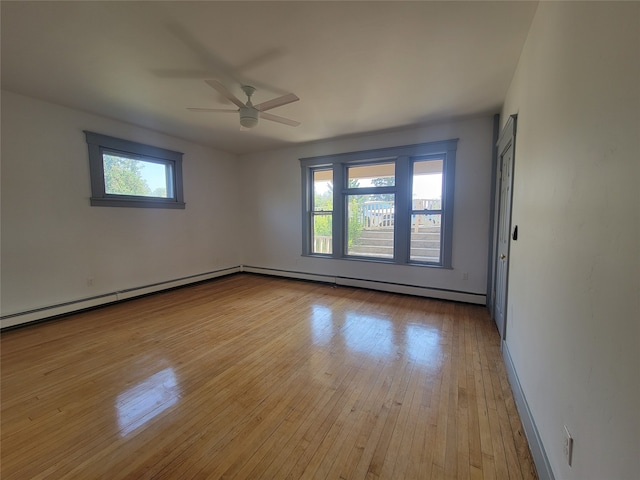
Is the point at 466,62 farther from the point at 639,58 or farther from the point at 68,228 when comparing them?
the point at 68,228

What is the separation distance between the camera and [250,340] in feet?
9.14

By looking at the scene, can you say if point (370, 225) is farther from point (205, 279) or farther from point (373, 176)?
point (205, 279)

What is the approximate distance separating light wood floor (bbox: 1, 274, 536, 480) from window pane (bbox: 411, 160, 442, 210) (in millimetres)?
1701

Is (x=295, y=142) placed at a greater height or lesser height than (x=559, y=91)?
greater

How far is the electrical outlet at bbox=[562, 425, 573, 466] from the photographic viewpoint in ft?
3.44

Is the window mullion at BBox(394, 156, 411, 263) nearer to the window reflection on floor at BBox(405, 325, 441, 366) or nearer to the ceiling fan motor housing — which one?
the window reflection on floor at BBox(405, 325, 441, 366)

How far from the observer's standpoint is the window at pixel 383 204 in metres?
4.04

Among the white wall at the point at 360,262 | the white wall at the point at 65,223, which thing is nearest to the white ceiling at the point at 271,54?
the white wall at the point at 65,223

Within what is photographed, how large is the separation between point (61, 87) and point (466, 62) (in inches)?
159

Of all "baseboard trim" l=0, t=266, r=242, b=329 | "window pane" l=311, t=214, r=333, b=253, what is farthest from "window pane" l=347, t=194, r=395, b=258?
"baseboard trim" l=0, t=266, r=242, b=329

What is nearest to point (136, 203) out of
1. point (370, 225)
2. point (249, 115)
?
point (249, 115)

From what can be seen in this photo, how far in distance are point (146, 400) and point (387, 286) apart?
3492mm

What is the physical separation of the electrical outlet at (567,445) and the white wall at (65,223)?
15.9 feet

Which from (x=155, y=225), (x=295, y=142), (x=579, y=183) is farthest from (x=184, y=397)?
(x=295, y=142)
